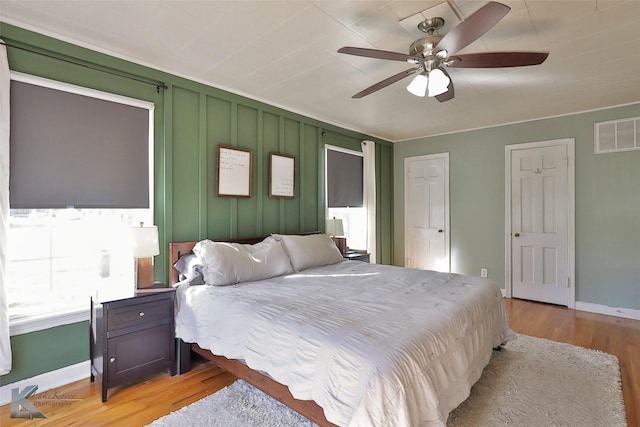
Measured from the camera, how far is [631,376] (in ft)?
8.07

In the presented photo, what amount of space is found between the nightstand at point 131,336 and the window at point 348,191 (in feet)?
8.72

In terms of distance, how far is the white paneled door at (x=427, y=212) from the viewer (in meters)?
5.29

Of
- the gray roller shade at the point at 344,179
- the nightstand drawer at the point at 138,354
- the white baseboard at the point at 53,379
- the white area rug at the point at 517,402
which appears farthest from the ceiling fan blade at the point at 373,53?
the white baseboard at the point at 53,379

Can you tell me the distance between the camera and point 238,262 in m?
2.74

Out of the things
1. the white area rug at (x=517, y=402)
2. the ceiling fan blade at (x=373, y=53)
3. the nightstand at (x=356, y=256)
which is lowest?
the white area rug at (x=517, y=402)

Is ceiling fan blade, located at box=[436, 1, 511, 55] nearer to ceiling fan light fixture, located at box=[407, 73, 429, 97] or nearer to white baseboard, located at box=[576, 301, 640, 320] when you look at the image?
ceiling fan light fixture, located at box=[407, 73, 429, 97]

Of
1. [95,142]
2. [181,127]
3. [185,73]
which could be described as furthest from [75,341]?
[185,73]

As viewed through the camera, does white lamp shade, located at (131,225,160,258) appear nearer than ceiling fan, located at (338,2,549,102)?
No

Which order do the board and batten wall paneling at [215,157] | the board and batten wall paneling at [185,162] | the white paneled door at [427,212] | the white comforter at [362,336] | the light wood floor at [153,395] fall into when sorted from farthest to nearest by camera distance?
the white paneled door at [427,212]
the board and batten wall paneling at [215,157]
the board and batten wall paneling at [185,162]
the light wood floor at [153,395]
the white comforter at [362,336]

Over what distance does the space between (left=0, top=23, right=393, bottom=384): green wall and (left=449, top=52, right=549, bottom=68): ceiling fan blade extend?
7.44ft

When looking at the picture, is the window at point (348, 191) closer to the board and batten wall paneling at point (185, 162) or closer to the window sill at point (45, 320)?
the board and batten wall paneling at point (185, 162)

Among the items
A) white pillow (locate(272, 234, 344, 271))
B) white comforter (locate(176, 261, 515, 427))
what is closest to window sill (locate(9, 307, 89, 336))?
white comforter (locate(176, 261, 515, 427))

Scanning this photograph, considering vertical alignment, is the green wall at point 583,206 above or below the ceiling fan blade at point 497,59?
below

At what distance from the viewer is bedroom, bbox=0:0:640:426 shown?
97.7 inches
